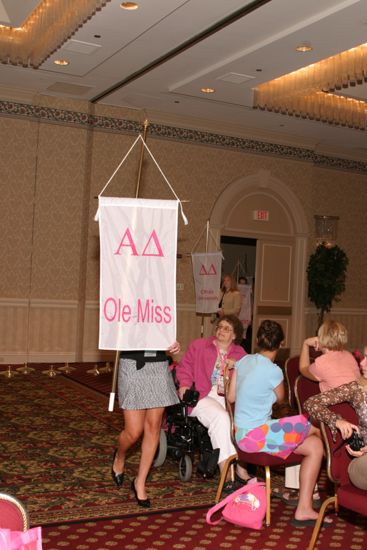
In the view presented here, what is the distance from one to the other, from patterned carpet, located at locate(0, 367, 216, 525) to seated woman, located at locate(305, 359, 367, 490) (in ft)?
4.48

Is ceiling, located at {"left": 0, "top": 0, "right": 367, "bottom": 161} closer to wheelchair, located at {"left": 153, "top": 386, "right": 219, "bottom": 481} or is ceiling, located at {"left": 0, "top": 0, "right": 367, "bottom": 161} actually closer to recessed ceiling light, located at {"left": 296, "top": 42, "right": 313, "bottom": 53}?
recessed ceiling light, located at {"left": 296, "top": 42, "right": 313, "bottom": 53}

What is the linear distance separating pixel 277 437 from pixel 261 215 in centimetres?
875

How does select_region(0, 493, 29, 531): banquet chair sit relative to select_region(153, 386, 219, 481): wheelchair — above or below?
above

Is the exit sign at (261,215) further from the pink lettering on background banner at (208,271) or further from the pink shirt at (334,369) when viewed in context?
the pink shirt at (334,369)

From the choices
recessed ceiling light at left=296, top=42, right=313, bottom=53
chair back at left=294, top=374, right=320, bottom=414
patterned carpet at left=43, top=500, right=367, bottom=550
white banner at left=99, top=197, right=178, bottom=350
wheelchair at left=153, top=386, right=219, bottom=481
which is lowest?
patterned carpet at left=43, top=500, right=367, bottom=550

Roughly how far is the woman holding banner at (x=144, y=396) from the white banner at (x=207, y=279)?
5614 millimetres

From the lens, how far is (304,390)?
4.95 meters

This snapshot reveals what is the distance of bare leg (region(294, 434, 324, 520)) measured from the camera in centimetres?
434

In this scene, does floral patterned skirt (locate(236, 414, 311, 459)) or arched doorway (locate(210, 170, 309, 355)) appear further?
arched doorway (locate(210, 170, 309, 355))

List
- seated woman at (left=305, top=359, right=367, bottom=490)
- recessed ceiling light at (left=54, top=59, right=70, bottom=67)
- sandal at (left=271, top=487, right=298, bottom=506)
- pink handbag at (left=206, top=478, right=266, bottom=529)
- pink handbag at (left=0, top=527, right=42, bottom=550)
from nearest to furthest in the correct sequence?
pink handbag at (left=0, top=527, right=42, bottom=550), seated woman at (left=305, top=359, right=367, bottom=490), pink handbag at (left=206, top=478, right=266, bottom=529), sandal at (left=271, top=487, right=298, bottom=506), recessed ceiling light at (left=54, top=59, right=70, bottom=67)

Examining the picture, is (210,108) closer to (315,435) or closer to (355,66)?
(355,66)

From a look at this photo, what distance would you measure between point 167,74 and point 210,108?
180cm

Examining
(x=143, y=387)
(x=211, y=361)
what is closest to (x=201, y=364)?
(x=211, y=361)

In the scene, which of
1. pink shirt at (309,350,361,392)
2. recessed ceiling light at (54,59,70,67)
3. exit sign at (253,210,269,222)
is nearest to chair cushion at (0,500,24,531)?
pink shirt at (309,350,361,392)
